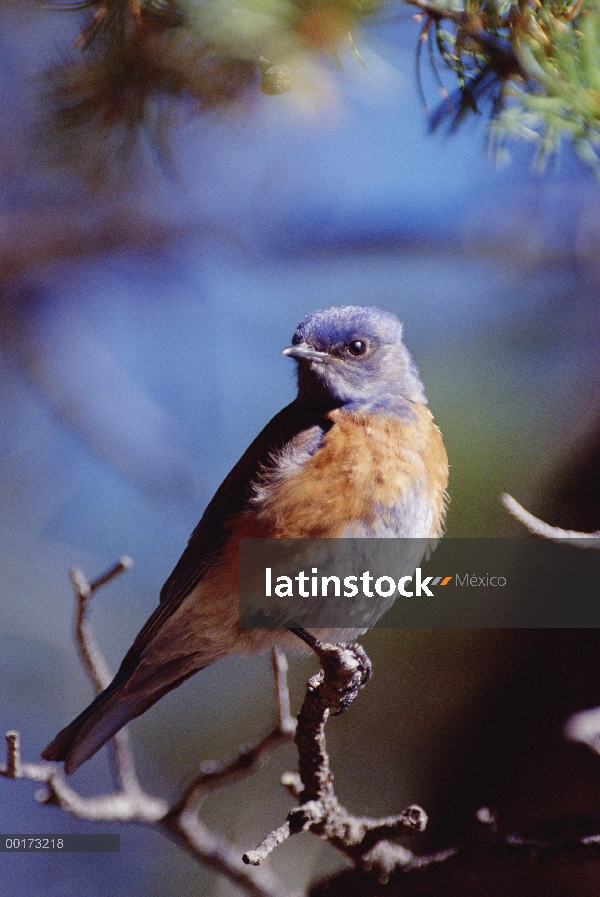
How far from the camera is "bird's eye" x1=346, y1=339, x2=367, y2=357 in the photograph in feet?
3.74

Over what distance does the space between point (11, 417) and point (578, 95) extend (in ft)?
3.21

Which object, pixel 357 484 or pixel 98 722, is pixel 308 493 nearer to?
pixel 357 484

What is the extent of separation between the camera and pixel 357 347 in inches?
45.0

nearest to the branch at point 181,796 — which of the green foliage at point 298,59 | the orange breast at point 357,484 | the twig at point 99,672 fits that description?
the twig at point 99,672

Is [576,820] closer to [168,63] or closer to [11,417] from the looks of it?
[11,417]

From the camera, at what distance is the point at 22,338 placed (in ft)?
4.36

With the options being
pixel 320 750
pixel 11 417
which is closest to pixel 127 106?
pixel 11 417

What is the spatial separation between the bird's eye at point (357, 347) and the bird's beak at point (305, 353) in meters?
0.04

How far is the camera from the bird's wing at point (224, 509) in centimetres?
109

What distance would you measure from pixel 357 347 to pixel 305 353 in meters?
0.09

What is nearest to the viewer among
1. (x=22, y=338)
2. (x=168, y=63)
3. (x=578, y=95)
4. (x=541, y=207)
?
(x=578, y=95)

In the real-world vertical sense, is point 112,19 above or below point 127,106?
above

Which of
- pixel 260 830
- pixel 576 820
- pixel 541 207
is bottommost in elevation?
pixel 260 830

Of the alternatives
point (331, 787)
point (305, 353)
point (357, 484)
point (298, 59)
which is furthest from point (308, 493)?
point (298, 59)
